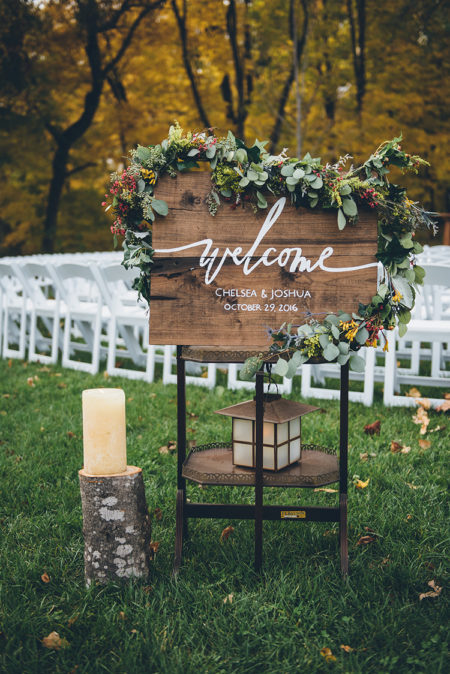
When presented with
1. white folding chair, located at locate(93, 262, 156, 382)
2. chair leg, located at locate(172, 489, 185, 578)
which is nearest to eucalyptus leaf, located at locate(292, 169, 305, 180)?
chair leg, located at locate(172, 489, 185, 578)

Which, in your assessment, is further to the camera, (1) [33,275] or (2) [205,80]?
(2) [205,80]

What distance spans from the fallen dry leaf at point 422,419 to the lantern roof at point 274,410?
1.70 metres

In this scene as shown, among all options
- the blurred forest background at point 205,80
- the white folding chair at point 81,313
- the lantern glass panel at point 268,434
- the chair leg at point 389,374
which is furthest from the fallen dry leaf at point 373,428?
the blurred forest background at point 205,80

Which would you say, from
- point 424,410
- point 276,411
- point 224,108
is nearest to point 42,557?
point 276,411

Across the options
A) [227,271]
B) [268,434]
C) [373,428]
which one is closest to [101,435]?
[268,434]

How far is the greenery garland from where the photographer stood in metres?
2.28

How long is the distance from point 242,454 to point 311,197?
1085mm

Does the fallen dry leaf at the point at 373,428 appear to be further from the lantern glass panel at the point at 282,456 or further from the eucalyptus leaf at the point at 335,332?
the eucalyptus leaf at the point at 335,332

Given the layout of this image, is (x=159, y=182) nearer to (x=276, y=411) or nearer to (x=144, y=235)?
(x=144, y=235)

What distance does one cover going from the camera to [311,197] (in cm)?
229

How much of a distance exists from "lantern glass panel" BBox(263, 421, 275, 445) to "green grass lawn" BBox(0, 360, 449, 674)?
1.55 ft

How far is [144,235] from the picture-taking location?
7.91ft

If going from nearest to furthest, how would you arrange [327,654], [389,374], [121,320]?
[327,654], [389,374], [121,320]

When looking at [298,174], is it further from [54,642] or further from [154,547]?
[54,642]
